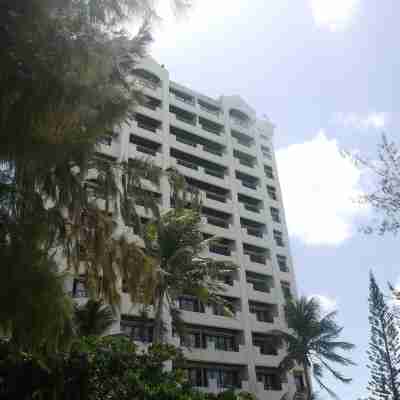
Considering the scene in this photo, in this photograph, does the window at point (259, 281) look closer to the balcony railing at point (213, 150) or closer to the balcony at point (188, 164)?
the balcony at point (188, 164)

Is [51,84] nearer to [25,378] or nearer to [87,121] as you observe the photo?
[87,121]

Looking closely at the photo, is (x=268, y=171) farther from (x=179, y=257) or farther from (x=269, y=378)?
(x=179, y=257)

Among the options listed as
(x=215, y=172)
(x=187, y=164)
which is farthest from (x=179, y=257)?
(x=215, y=172)

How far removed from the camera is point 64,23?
192 inches

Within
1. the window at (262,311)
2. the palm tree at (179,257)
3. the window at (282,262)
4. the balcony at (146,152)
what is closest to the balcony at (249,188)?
the window at (282,262)

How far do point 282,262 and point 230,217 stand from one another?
604cm

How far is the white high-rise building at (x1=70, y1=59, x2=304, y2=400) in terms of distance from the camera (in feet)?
87.5

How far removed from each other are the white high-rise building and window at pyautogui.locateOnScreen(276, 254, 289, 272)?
0.09m

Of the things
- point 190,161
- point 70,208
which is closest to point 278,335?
point 190,161

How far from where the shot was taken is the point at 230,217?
33.5m

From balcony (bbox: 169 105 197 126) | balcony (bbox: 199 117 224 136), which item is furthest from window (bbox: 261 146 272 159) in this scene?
balcony (bbox: 169 105 197 126)

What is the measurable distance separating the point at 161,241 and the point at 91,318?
4.07 meters

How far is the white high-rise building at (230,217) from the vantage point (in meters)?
26.7

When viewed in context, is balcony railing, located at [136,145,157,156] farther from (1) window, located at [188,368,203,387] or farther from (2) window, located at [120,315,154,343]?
(1) window, located at [188,368,203,387]
